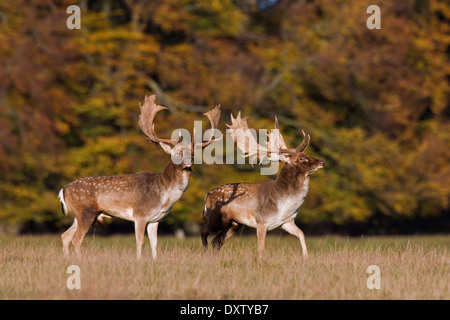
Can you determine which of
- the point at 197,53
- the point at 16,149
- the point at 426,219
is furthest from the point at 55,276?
the point at 426,219

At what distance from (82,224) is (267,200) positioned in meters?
2.41

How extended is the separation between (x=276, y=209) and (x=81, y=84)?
1208 cm

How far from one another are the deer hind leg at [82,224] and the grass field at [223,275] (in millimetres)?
206

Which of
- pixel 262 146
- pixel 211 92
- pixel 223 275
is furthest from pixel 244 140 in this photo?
pixel 211 92

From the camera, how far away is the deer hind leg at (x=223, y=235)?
1175cm

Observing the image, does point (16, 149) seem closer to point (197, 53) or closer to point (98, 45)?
point (98, 45)

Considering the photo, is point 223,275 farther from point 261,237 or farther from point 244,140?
point 244,140

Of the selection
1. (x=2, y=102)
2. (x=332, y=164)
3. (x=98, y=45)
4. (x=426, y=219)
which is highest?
(x=98, y=45)

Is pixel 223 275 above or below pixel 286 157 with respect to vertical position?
below

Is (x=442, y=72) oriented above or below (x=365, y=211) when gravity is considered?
above

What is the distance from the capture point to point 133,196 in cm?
1107

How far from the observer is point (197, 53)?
21.7 m

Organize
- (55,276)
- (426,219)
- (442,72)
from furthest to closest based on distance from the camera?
(426,219), (442,72), (55,276)
